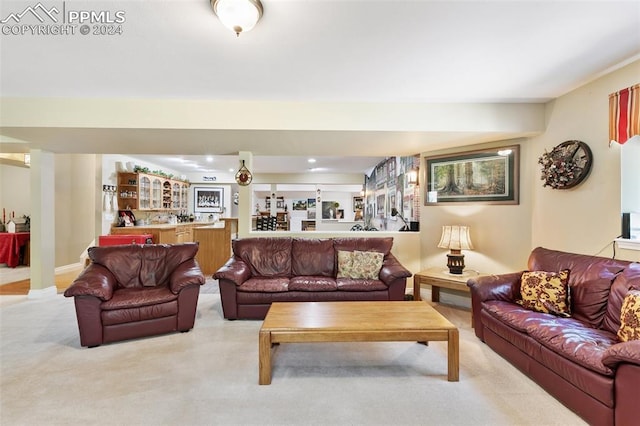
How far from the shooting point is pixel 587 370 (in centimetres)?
169

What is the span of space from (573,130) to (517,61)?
1158 millimetres

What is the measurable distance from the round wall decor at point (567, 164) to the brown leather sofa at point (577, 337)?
0.77 m

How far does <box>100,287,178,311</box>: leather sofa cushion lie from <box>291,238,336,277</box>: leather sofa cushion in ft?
5.10

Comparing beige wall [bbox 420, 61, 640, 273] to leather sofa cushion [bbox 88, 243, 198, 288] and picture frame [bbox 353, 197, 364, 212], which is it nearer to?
leather sofa cushion [bbox 88, 243, 198, 288]

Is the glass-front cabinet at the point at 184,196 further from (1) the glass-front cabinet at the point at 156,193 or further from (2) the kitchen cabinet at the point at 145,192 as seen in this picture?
(1) the glass-front cabinet at the point at 156,193

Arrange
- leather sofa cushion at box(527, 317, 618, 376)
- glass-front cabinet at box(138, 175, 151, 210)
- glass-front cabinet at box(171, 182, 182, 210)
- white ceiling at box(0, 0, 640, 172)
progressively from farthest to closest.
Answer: glass-front cabinet at box(171, 182, 182, 210) → glass-front cabinet at box(138, 175, 151, 210) → white ceiling at box(0, 0, 640, 172) → leather sofa cushion at box(527, 317, 618, 376)

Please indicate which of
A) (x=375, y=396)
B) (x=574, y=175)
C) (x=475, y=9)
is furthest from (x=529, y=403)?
(x=475, y=9)

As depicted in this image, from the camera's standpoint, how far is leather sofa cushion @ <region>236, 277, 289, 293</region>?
3.31 m

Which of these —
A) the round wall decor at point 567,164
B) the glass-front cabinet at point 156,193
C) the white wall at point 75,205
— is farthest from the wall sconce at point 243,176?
the glass-front cabinet at point 156,193

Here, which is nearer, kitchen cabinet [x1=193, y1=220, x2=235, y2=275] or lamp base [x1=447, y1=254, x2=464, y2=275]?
lamp base [x1=447, y1=254, x2=464, y2=275]

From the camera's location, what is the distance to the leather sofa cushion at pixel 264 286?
331cm

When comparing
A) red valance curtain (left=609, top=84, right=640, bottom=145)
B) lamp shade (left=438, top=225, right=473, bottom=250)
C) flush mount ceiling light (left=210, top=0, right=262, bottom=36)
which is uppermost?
flush mount ceiling light (left=210, top=0, right=262, bottom=36)

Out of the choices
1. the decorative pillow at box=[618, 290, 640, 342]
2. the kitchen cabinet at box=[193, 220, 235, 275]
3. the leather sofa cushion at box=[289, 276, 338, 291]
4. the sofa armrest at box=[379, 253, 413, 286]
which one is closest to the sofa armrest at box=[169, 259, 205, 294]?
the leather sofa cushion at box=[289, 276, 338, 291]

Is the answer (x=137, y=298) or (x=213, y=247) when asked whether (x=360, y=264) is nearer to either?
(x=137, y=298)
